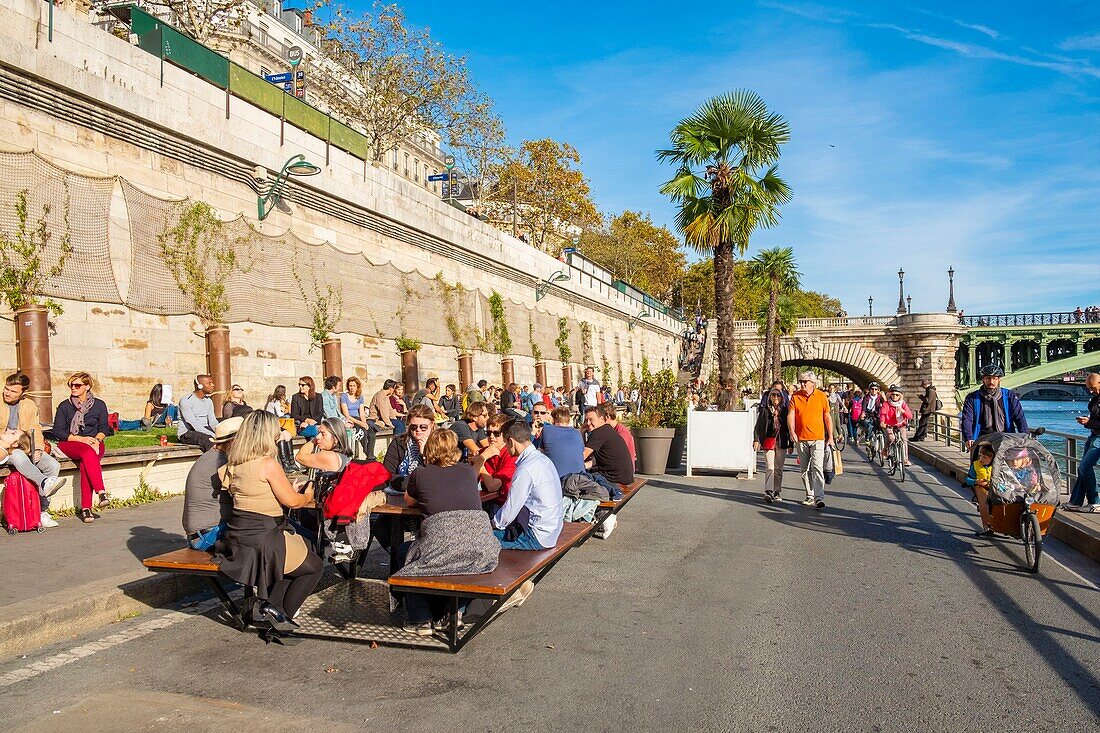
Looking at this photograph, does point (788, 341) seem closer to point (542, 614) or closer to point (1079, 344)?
point (1079, 344)

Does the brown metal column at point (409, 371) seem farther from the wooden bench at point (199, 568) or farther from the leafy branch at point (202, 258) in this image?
the wooden bench at point (199, 568)

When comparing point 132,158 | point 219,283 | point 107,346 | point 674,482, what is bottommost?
point 674,482

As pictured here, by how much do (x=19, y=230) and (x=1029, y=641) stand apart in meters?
11.8

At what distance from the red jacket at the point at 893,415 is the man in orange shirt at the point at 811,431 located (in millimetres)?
5596

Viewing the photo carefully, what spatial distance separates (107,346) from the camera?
12.0m

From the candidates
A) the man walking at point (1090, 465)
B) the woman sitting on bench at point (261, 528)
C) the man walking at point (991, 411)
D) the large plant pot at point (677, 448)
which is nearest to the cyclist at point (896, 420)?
the large plant pot at point (677, 448)

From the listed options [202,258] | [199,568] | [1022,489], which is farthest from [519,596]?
[202,258]

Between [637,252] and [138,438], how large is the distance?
2338 inches

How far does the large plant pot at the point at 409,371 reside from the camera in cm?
2011

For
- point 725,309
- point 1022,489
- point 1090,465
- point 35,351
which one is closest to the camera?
point 1022,489

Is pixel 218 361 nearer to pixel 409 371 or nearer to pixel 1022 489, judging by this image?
pixel 409 371

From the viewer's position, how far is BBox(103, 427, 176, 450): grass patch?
1038cm

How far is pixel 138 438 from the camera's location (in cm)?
1112

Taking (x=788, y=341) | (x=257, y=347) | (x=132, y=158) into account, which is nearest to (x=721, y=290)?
(x=257, y=347)
